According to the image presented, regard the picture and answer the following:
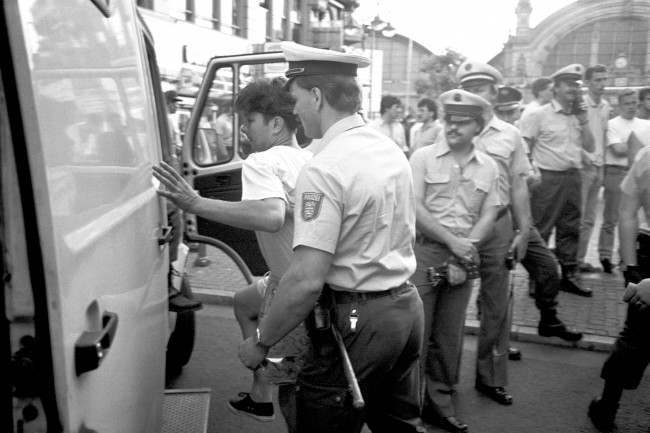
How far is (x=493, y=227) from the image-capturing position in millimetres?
4227

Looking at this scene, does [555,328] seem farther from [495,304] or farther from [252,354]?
[252,354]

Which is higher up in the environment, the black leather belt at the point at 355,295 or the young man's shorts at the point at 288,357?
the black leather belt at the point at 355,295

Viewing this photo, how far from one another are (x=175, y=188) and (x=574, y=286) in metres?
5.04

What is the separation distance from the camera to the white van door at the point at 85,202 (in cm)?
129

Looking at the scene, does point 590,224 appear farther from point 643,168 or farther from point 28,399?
point 28,399

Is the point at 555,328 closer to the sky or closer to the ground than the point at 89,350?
closer to the ground

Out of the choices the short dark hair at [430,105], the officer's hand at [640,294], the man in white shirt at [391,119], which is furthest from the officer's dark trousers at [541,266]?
the man in white shirt at [391,119]

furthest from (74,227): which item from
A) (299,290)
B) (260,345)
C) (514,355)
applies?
(514,355)

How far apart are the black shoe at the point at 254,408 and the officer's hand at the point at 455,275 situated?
1.22m

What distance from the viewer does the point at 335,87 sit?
2.46 metres

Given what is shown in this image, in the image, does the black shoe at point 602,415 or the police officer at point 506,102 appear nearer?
the black shoe at point 602,415

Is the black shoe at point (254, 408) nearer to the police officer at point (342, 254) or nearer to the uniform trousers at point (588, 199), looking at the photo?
the police officer at point (342, 254)

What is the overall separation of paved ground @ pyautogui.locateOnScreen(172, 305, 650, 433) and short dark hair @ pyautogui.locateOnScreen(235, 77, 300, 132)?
1816 mm

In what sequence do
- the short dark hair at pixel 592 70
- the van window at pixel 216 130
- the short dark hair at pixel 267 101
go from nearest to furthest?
the short dark hair at pixel 267 101, the van window at pixel 216 130, the short dark hair at pixel 592 70
